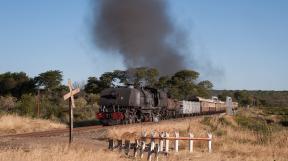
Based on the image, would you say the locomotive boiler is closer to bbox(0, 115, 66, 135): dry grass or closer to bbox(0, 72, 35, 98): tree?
bbox(0, 115, 66, 135): dry grass

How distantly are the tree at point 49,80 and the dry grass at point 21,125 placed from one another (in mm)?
47697

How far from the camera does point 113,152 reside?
59.6 ft

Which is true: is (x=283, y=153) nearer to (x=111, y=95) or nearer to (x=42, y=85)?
(x=111, y=95)

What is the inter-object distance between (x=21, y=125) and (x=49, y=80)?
166 ft

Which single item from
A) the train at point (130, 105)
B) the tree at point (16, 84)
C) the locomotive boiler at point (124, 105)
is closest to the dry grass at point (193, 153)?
the locomotive boiler at point (124, 105)

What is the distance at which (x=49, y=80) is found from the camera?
8075 centimetres

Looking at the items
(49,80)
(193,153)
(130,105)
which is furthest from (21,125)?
(49,80)

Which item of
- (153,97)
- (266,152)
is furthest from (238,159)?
(153,97)

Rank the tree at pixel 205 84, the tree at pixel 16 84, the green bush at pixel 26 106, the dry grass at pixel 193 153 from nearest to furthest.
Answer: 1. the dry grass at pixel 193 153
2. the green bush at pixel 26 106
3. the tree at pixel 16 84
4. the tree at pixel 205 84

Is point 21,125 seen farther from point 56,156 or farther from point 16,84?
point 16,84

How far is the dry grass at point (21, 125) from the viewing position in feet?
96.5

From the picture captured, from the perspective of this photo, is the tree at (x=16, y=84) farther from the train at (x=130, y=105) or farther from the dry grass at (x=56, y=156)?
the dry grass at (x=56, y=156)

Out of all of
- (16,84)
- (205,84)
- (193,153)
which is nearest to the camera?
(193,153)

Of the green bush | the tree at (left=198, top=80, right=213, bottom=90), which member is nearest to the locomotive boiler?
the green bush
